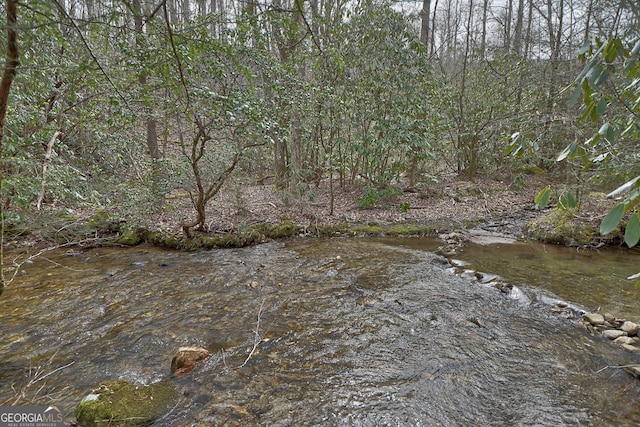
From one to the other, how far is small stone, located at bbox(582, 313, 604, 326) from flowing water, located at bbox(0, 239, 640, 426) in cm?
14

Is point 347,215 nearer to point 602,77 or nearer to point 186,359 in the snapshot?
point 186,359

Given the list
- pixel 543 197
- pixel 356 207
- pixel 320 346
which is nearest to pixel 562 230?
pixel 356 207

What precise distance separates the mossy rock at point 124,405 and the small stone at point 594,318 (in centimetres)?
466

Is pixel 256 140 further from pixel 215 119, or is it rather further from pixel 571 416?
pixel 571 416

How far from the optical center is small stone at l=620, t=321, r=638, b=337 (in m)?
3.78

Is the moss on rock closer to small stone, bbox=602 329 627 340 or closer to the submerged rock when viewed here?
small stone, bbox=602 329 627 340

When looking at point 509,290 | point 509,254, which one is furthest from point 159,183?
point 509,254

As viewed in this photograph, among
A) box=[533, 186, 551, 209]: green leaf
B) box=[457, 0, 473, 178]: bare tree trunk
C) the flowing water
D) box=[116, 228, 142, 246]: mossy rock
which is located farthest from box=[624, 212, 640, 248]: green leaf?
box=[457, 0, 473, 178]: bare tree trunk

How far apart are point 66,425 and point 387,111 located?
32.0ft

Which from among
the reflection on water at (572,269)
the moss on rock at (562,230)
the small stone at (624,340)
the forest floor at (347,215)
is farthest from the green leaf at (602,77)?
the moss on rock at (562,230)

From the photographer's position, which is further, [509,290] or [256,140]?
[256,140]

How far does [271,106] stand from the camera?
7176 mm

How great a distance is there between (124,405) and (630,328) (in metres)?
5.19

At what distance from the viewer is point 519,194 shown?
1230 cm
